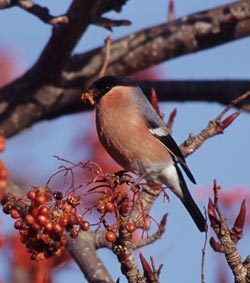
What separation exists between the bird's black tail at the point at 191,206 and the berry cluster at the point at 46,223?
61.0 inches

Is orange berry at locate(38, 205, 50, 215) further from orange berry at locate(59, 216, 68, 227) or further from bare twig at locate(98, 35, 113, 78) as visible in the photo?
bare twig at locate(98, 35, 113, 78)

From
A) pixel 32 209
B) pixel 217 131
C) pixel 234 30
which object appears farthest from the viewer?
pixel 234 30

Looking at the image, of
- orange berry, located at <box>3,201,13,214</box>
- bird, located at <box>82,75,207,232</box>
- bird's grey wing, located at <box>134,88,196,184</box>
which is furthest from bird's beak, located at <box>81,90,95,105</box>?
orange berry, located at <box>3,201,13,214</box>

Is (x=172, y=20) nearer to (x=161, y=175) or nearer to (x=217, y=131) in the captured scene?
(x=161, y=175)

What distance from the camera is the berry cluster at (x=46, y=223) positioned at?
8.05 feet

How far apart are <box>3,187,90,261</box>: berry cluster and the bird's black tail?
1.55 m

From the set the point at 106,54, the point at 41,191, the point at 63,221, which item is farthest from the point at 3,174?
the point at 106,54

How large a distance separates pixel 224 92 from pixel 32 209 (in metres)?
2.72

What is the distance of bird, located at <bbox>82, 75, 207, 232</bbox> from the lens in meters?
4.21

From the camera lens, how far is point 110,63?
16.7 ft

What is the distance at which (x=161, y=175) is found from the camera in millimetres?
4305

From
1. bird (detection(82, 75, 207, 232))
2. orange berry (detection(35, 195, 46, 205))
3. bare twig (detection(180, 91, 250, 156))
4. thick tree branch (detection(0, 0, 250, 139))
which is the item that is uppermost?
thick tree branch (detection(0, 0, 250, 139))

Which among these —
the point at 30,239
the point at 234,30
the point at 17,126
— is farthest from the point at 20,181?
the point at 30,239

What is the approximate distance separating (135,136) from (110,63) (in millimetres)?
944
